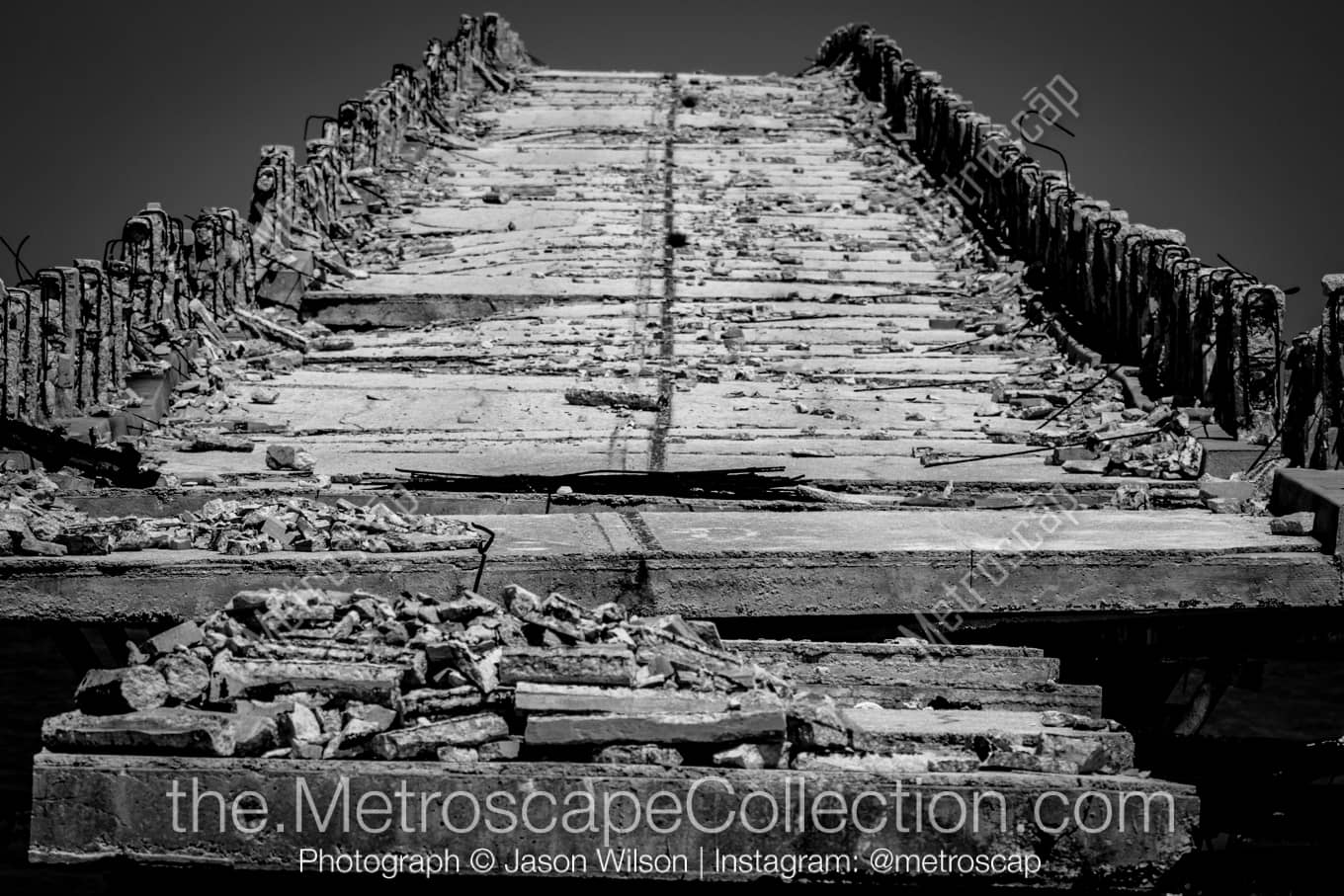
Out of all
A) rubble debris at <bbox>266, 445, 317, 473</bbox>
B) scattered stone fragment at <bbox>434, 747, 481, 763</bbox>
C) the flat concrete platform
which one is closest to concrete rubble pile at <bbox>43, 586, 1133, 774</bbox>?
scattered stone fragment at <bbox>434, 747, 481, 763</bbox>

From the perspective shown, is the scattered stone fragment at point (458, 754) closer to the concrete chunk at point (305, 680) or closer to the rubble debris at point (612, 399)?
the concrete chunk at point (305, 680)

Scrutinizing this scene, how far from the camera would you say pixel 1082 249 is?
53.4ft

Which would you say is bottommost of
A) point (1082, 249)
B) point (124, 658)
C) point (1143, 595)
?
point (124, 658)

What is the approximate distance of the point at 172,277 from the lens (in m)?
15.0

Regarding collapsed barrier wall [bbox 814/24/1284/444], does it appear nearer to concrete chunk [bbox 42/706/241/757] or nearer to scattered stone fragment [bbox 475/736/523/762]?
scattered stone fragment [bbox 475/736/523/762]

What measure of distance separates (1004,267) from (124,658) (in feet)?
36.8

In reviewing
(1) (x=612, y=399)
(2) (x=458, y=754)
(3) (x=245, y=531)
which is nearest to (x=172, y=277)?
(1) (x=612, y=399)

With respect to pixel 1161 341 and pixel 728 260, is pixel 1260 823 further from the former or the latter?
pixel 728 260

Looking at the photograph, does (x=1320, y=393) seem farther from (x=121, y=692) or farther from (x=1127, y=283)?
(x=121, y=692)

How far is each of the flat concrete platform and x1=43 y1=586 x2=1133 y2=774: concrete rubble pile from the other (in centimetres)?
74

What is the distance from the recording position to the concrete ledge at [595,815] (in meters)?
6.43

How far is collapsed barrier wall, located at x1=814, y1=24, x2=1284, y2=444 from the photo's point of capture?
1242 centimetres

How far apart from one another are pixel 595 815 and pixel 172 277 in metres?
9.82

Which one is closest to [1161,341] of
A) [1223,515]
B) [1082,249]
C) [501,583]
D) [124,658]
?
[1082,249]
